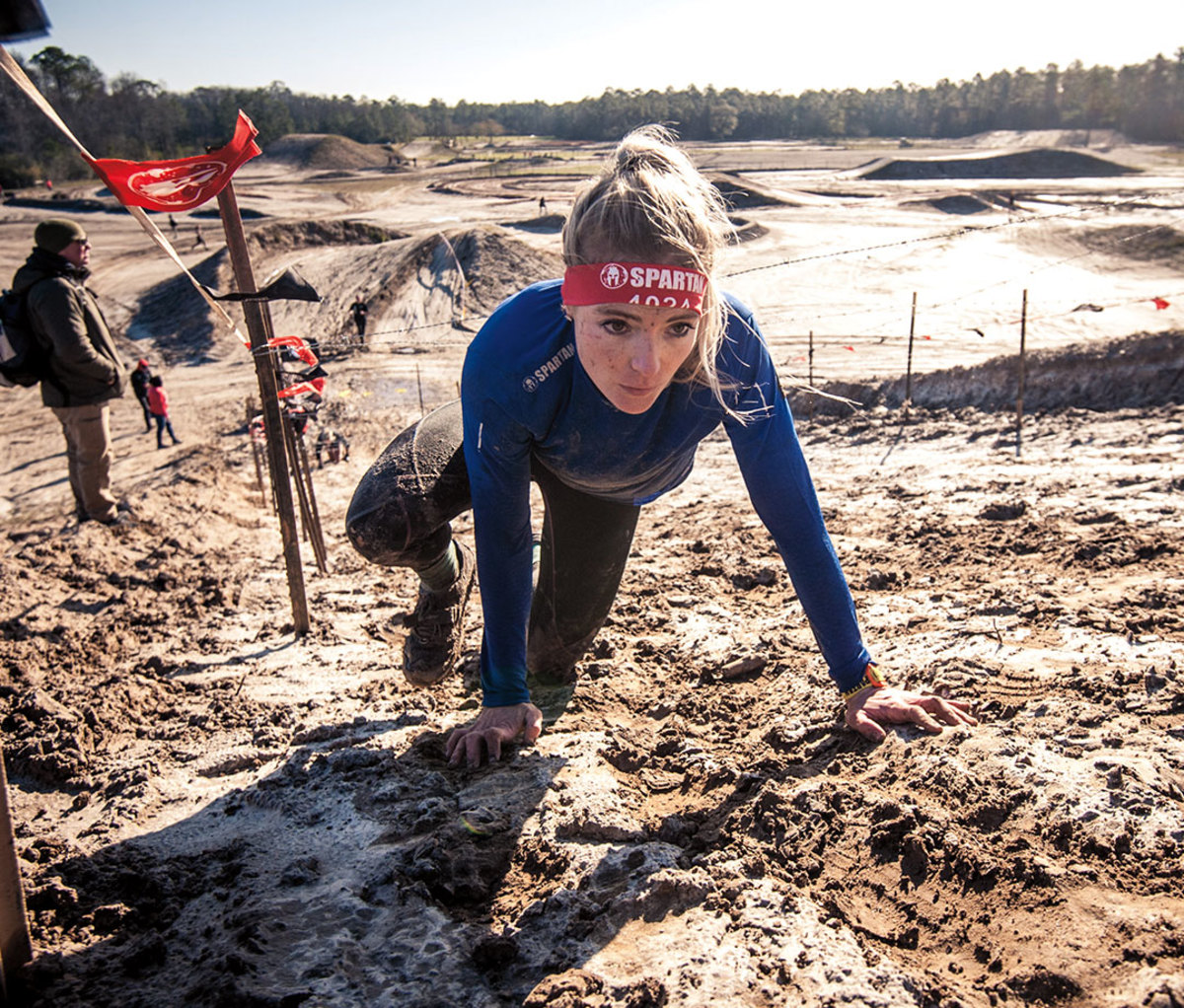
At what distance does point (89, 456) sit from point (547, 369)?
5246 mm

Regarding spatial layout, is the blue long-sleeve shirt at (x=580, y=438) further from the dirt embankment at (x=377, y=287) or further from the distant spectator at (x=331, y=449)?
Answer: the dirt embankment at (x=377, y=287)

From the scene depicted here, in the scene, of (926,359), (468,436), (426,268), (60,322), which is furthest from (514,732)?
(426,268)

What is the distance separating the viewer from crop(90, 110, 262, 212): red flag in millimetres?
3344

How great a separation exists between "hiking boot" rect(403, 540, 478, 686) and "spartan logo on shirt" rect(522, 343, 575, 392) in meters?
0.97

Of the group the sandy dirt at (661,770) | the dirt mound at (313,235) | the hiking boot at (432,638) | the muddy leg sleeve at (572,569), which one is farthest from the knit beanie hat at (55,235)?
the dirt mound at (313,235)

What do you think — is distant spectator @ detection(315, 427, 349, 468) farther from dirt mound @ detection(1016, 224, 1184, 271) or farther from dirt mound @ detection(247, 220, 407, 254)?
dirt mound @ detection(1016, 224, 1184, 271)

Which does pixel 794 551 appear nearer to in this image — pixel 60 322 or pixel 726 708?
pixel 726 708

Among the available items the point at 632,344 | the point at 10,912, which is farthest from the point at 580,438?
the point at 10,912

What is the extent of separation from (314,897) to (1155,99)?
225ft

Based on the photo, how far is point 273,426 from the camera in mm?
4160

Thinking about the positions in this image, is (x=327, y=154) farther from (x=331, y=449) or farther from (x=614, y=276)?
(x=614, y=276)

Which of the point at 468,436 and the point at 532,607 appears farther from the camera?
the point at 532,607

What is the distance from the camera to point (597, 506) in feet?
10.0

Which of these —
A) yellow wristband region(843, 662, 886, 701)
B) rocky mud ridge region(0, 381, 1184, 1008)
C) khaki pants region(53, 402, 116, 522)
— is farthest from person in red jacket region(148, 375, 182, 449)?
yellow wristband region(843, 662, 886, 701)
